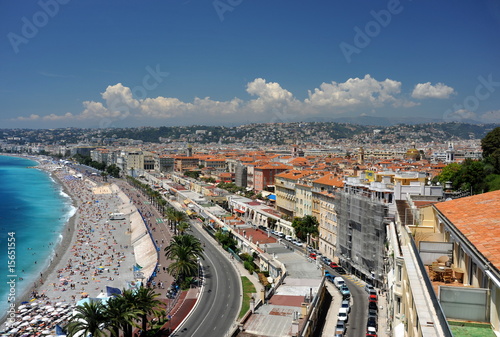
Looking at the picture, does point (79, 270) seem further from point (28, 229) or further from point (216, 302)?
point (28, 229)

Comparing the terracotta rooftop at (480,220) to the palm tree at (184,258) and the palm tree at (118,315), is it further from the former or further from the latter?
the palm tree at (184,258)

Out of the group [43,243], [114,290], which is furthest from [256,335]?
[43,243]

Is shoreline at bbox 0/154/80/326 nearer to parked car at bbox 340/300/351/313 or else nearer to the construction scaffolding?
parked car at bbox 340/300/351/313

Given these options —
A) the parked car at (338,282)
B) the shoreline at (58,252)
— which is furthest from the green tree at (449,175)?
the shoreline at (58,252)

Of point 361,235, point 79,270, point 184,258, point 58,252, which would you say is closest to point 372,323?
point 361,235

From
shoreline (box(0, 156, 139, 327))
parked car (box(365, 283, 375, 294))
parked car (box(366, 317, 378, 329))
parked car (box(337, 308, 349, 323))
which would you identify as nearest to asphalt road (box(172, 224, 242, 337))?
parked car (box(337, 308, 349, 323))
